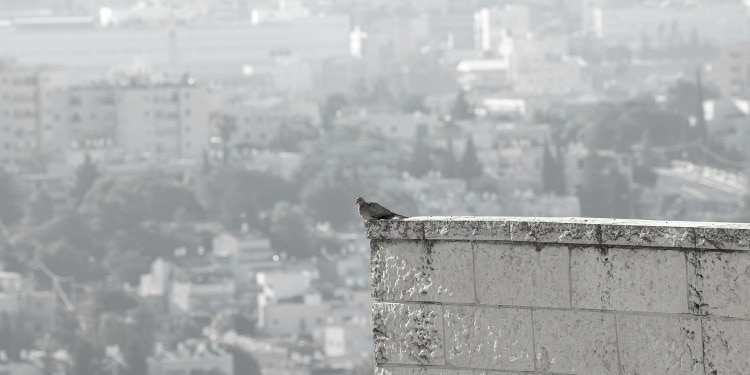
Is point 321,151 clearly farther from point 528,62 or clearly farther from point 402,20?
point 402,20

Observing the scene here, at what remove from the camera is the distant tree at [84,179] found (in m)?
51.8

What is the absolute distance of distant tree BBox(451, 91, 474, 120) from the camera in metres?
64.4

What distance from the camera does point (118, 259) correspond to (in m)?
44.5

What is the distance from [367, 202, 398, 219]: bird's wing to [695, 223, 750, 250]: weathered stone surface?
0.49 m

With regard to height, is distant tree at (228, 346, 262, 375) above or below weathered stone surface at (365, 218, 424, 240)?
below

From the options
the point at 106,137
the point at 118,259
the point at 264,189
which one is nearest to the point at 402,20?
the point at 106,137

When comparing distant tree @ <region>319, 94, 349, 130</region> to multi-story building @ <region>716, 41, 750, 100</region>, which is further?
multi-story building @ <region>716, 41, 750, 100</region>

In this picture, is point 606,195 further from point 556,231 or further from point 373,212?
point 556,231

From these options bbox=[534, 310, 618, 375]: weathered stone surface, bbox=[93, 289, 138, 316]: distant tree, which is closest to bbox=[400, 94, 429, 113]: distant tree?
bbox=[93, 289, 138, 316]: distant tree

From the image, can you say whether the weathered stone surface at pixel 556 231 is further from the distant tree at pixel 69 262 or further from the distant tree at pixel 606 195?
the distant tree at pixel 606 195

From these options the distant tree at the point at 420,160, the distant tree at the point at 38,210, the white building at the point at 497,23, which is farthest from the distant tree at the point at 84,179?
the white building at the point at 497,23

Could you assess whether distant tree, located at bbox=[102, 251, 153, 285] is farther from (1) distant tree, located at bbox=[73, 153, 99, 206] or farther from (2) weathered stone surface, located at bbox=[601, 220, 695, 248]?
(2) weathered stone surface, located at bbox=[601, 220, 695, 248]

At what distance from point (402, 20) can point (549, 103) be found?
92.3 feet

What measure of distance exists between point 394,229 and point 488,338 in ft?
0.65
